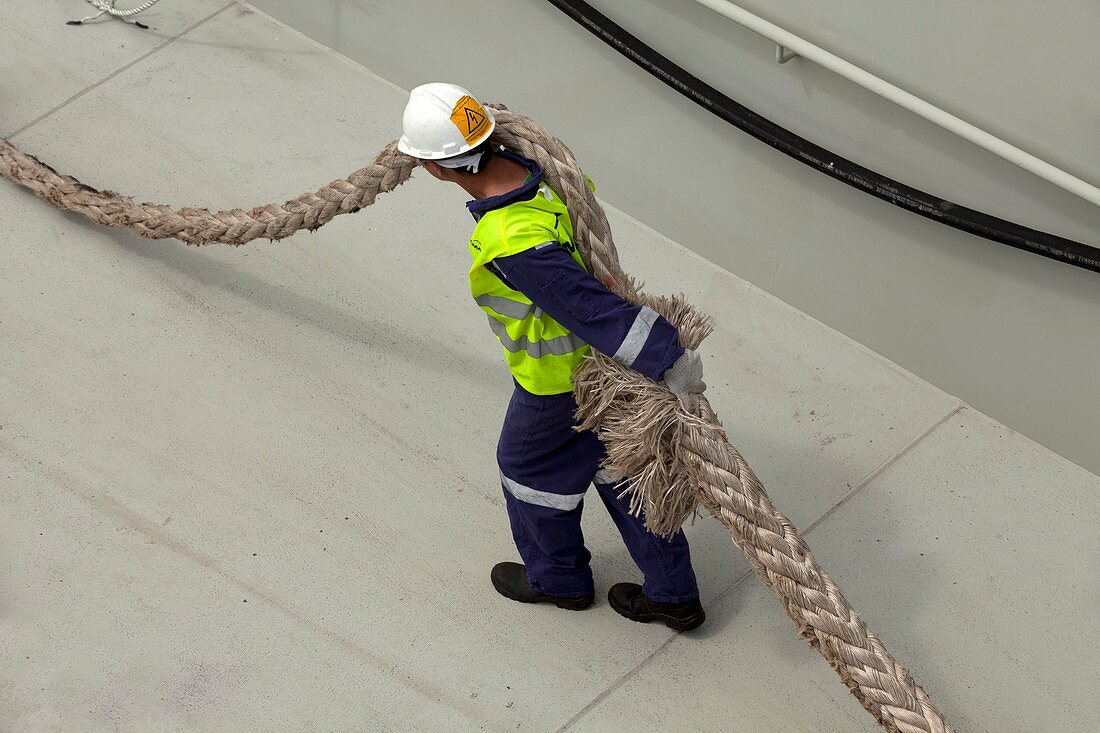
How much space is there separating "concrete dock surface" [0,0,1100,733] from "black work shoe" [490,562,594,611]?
1.4 inches

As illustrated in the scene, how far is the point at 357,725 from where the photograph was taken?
→ 3.25 m

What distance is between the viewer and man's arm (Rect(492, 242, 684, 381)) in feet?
9.09

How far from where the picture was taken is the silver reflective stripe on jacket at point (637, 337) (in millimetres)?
2805

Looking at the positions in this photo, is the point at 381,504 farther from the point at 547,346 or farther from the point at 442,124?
the point at 442,124

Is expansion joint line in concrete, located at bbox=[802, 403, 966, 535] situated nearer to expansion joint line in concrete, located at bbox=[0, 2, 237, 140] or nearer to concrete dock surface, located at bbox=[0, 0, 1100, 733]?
concrete dock surface, located at bbox=[0, 0, 1100, 733]

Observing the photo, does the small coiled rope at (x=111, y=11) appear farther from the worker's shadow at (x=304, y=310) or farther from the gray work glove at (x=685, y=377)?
the gray work glove at (x=685, y=377)

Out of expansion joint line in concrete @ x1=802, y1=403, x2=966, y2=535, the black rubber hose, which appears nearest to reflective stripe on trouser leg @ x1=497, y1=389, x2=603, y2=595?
expansion joint line in concrete @ x1=802, y1=403, x2=966, y2=535

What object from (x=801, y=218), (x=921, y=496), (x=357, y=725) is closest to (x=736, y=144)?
(x=801, y=218)

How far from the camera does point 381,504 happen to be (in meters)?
3.76

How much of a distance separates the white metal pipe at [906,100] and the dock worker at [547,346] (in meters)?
1.01

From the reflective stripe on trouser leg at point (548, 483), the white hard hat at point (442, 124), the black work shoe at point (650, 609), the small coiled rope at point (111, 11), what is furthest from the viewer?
the small coiled rope at point (111, 11)

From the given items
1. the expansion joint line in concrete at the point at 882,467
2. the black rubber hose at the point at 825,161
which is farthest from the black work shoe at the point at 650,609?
the black rubber hose at the point at 825,161

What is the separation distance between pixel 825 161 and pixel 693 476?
129cm

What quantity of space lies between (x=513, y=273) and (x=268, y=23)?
3.02 metres
